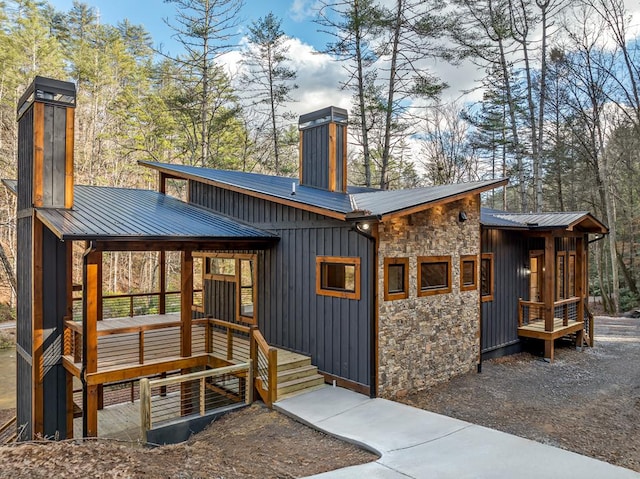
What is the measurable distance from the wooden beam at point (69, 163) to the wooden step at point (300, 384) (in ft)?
15.6

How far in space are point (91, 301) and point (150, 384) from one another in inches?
59.1

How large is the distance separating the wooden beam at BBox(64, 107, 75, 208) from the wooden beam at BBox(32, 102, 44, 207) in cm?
35

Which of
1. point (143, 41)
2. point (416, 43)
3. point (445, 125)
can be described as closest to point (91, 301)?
point (416, 43)

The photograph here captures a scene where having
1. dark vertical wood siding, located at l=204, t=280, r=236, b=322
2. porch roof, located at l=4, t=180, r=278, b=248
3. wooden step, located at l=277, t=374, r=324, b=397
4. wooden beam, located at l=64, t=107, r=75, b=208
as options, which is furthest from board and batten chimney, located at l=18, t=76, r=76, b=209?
wooden step, located at l=277, t=374, r=324, b=397

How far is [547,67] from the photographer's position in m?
16.4

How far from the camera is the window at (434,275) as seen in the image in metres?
7.14

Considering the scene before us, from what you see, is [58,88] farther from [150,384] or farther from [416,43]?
[416,43]

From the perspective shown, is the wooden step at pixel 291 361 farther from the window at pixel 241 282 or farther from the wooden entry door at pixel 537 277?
the wooden entry door at pixel 537 277

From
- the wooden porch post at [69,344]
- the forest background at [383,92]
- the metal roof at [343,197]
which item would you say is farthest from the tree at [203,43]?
the wooden porch post at [69,344]

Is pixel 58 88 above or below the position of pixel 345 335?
above

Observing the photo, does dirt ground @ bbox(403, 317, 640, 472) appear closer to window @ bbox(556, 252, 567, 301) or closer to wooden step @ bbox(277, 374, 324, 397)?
wooden step @ bbox(277, 374, 324, 397)

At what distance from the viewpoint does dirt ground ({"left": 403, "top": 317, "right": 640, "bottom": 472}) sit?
536 cm

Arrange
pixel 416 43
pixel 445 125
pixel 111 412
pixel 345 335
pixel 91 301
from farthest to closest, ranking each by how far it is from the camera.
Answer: pixel 445 125 → pixel 416 43 → pixel 111 412 → pixel 345 335 → pixel 91 301

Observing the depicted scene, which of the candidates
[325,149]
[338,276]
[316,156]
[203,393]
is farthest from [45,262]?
[325,149]
